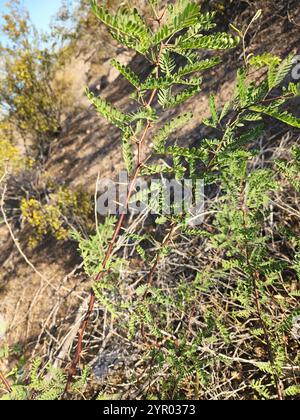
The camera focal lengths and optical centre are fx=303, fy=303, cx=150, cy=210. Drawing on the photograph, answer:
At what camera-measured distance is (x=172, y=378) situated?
5.25ft

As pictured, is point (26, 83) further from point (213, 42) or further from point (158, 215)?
point (213, 42)

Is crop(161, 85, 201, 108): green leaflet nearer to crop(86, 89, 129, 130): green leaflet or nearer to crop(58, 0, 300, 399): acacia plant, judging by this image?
crop(58, 0, 300, 399): acacia plant

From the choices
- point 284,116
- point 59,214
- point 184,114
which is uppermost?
point 184,114

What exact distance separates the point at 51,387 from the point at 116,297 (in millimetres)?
1100

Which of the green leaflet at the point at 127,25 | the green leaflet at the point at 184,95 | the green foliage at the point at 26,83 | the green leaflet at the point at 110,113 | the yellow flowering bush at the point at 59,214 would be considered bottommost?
the yellow flowering bush at the point at 59,214

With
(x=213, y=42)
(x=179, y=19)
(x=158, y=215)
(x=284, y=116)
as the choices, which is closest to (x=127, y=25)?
(x=179, y=19)

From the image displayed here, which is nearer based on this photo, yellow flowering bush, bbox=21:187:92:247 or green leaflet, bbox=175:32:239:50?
green leaflet, bbox=175:32:239:50

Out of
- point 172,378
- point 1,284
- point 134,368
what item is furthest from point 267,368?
point 1,284

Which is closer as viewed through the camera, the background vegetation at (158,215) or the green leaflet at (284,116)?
the green leaflet at (284,116)

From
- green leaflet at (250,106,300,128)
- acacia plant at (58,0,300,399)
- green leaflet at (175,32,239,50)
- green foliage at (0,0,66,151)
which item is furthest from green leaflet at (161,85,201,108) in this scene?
green foliage at (0,0,66,151)

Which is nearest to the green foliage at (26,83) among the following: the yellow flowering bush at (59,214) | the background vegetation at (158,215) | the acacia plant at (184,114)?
the background vegetation at (158,215)

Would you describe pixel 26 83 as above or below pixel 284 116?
above

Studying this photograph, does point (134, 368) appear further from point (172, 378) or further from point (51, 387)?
point (51, 387)

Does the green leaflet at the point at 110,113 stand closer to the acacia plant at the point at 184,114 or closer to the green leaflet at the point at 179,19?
the acacia plant at the point at 184,114
